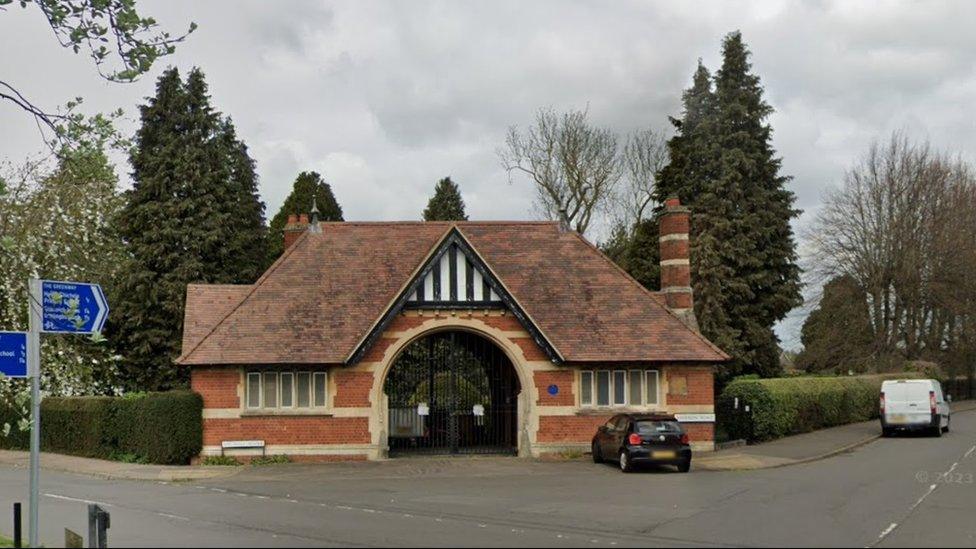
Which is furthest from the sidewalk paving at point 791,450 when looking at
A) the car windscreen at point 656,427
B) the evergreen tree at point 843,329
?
the evergreen tree at point 843,329

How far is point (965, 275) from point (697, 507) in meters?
46.0

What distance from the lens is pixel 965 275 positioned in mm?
57375

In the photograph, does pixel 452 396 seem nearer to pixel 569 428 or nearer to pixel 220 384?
pixel 569 428

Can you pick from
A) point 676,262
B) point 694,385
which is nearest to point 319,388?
point 694,385

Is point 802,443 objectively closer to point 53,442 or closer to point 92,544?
point 53,442

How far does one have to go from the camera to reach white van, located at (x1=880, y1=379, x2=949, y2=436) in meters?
36.8

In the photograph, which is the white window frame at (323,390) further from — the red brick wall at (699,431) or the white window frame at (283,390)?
the red brick wall at (699,431)

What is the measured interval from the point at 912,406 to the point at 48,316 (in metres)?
32.4

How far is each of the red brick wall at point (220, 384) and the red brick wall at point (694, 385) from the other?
12001 mm

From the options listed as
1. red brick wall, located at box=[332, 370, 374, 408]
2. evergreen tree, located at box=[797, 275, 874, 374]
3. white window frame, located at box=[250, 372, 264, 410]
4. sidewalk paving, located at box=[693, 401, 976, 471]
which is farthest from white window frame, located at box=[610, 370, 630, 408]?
evergreen tree, located at box=[797, 275, 874, 374]

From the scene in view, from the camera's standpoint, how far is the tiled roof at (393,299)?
2836 cm

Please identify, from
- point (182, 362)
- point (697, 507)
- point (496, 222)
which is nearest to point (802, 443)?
point (496, 222)

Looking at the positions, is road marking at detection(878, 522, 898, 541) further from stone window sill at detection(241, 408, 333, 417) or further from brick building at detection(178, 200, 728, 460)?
stone window sill at detection(241, 408, 333, 417)

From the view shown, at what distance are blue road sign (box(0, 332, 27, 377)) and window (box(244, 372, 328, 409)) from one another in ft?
51.0
